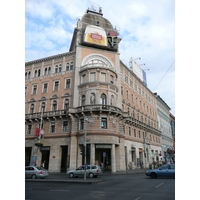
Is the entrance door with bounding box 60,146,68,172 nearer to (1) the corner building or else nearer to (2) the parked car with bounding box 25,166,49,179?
(1) the corner building

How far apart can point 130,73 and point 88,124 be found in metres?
20.9

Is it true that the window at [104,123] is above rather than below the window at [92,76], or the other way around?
below

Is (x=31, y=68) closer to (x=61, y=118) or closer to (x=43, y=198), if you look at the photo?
(x=61, y=118)

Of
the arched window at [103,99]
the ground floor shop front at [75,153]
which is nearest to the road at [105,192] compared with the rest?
the ground floor shop front at [75,153]

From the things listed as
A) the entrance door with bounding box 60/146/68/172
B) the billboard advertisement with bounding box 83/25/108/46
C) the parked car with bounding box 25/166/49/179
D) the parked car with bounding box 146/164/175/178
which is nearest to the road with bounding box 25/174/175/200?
the parked car with bounding box 146/164/175/178

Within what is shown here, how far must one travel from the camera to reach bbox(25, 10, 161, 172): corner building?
28359 mm

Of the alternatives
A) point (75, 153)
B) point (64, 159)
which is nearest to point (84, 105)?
point (75, 153)

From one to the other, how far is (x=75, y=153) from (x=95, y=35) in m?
23.3

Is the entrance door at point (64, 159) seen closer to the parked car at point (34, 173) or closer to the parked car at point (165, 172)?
the parked car at point (34, 173)

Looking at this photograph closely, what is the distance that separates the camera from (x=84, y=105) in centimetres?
2873

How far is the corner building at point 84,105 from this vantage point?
93.0 feet

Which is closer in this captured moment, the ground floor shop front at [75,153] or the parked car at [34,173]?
the parked car at [34,173]
